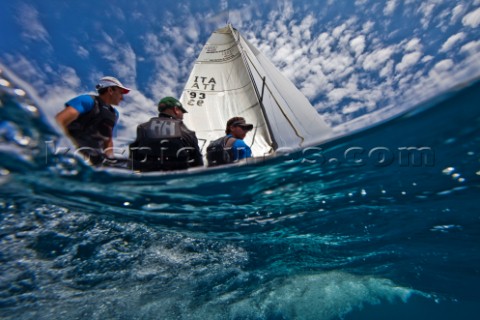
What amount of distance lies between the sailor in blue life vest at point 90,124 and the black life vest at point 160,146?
1.28ft

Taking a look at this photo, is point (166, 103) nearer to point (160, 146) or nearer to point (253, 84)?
point (160, 146)

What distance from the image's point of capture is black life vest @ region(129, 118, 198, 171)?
3903mm

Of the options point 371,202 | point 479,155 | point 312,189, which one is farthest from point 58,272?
point 479,155

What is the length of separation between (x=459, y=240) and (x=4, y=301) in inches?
656

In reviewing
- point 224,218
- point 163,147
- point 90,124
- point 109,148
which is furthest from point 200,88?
point 90,124

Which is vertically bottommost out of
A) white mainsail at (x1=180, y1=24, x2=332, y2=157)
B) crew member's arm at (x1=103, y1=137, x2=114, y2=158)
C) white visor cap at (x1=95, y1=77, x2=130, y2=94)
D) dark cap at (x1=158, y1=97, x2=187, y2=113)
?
crew member's arm at (x1=103, y1=137, x2=114, y2=158)

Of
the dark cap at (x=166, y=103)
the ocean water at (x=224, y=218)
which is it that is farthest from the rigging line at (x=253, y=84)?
the dark cap at (x=166, y=103)

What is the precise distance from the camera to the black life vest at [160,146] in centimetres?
390

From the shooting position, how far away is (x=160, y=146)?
12.8 feet

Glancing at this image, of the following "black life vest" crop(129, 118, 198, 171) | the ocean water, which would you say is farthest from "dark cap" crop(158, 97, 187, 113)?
the ocean water

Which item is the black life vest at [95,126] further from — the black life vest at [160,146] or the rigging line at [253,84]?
the rigging line at [253,84]

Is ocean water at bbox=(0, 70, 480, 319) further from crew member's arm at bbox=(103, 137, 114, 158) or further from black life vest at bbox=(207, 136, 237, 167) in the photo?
crew member's arm at bbox=(103, 137, 114, 158)

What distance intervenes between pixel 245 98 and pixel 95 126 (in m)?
9.10

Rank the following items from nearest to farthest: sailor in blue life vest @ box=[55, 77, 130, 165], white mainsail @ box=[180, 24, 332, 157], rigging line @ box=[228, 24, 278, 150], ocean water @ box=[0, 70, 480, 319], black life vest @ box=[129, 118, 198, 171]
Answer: sailor in blue life vest @ box=[55, 77, 130, 165] → black life vest @ box=[129, 118, 198, 171] → ocean water @ box=[0, 70, 480, 319] → rigging line @ box=[228, 24, 278, 150] → white mainsail @ box=[180, 24, 332, 157]
